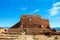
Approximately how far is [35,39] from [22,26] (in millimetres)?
10605

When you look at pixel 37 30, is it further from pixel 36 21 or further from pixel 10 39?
pixel 10 39

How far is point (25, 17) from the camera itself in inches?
1223

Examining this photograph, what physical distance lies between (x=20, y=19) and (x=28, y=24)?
1776 mm

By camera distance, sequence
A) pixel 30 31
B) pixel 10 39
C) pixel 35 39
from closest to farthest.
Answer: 1. pixel 10 39
2. pixel 35 39
3. pixel 30 31

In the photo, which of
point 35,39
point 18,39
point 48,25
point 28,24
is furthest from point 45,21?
point 18,39

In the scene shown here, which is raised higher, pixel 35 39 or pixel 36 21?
pixel 36 21

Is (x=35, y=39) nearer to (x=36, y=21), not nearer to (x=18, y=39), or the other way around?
(x=18, y=39)

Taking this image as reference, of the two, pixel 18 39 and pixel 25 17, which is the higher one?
pixel 25 17

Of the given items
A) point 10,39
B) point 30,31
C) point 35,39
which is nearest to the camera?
point 10,39

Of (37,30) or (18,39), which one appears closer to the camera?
(18,39)

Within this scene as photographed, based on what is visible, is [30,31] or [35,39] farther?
[30,31]

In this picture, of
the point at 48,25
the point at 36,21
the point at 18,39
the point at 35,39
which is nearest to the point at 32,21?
the point at 36,21

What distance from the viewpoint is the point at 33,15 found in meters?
31.2

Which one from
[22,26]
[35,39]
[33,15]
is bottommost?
[35,39]
